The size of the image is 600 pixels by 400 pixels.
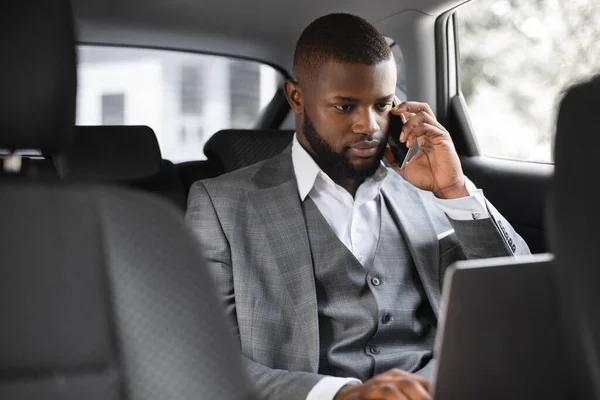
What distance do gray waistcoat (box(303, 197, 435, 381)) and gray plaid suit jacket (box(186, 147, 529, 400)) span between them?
0.15 ft

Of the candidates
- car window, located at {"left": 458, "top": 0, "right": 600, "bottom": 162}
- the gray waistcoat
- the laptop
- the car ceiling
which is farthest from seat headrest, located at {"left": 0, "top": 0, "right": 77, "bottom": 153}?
the car ceiling

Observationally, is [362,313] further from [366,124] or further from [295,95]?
[295,95]

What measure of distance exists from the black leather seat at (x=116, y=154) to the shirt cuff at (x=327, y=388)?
954 mm

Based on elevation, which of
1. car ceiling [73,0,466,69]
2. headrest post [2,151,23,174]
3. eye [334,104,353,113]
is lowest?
headrest post [2,151,23,174]

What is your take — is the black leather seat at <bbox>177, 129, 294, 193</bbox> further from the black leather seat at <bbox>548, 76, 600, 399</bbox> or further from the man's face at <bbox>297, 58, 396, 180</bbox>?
the black leather seat at <bbox>548, 76, 600, 399</bbox>

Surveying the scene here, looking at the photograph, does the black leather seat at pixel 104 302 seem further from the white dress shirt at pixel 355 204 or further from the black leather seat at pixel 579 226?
the white dress shirt at pixel 355 204

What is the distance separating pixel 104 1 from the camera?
93.3 inches

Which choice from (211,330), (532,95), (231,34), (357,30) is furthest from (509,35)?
(211,330)

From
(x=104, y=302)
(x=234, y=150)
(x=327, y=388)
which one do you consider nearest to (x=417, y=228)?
(x=327, y=388)

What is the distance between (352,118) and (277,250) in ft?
1.06

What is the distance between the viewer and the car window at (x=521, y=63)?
209 centimetres

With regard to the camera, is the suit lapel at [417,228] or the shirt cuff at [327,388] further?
the suit lapel at [417,228]

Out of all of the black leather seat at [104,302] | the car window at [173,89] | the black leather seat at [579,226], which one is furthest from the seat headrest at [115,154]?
the black leather seat at [579,226]

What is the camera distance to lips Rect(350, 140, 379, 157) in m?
1.78
